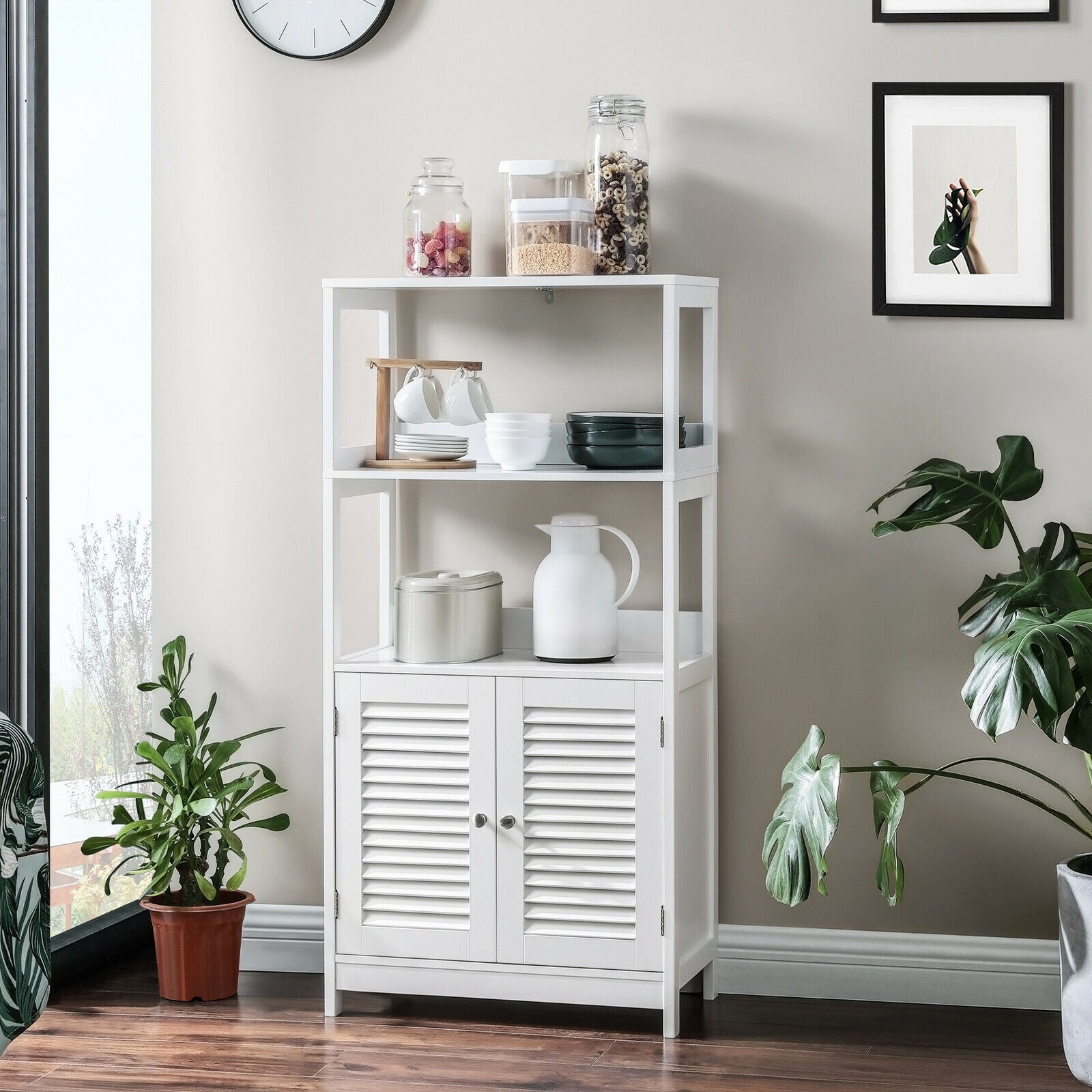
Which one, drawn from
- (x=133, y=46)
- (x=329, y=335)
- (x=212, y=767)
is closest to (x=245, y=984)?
(x=212, y=767)

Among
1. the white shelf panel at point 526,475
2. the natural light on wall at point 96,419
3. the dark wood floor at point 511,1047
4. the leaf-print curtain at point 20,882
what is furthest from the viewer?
the natural light on wall at point 96,419

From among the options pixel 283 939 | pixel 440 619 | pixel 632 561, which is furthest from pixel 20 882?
pixel 632 561

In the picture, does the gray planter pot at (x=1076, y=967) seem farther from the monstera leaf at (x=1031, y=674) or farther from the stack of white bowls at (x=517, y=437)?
the stack of white bowls at (x=517, y=437)

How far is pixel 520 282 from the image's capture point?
2.64m

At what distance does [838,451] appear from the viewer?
2.85m

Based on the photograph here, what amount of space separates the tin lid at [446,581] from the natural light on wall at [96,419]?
684mm

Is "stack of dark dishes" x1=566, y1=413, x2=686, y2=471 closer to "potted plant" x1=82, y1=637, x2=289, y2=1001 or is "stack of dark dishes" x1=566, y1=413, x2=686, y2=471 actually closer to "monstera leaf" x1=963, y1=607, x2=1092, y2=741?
"monstera leaf" x1=963, y1=607, x2=1092, y2=741

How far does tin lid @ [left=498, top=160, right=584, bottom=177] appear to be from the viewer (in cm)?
269

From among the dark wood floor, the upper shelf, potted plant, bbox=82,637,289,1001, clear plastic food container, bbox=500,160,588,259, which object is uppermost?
clear plastic food container, bbox=500,160,588,259

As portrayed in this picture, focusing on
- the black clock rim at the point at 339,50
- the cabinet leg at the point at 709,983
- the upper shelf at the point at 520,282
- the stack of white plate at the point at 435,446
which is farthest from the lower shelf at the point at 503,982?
the black clock rim at the point at 339,50

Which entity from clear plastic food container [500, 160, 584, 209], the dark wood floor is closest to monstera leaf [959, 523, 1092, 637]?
the dark wood floor

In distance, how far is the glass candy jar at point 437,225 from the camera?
2713mm

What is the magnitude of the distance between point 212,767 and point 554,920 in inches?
31.0

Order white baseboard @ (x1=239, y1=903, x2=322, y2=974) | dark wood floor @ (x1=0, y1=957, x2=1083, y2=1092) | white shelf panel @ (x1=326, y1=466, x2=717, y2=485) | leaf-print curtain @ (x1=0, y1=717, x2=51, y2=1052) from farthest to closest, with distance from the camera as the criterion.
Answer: white baseboard @ (x1=239, y1=903, x2=322, y2=974)
white shelf panel @ (x1=326, y1=466, x2=717, y2=485)
dark wood floor @ (x1=0, y1=957, x2=1083, y2=1092)
leaf-print curtain @ (x1=0, y1=717, x2=51, y2=1052)
